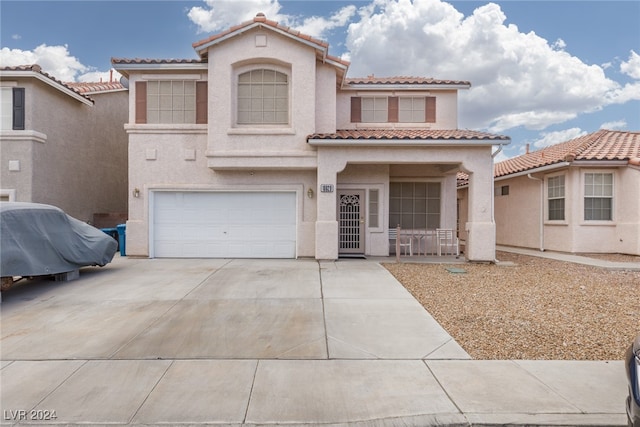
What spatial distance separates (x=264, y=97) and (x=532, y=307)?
367 inches

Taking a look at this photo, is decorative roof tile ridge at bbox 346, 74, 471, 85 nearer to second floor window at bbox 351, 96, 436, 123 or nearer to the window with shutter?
second floor window at bbox 351, 96, 436, 123

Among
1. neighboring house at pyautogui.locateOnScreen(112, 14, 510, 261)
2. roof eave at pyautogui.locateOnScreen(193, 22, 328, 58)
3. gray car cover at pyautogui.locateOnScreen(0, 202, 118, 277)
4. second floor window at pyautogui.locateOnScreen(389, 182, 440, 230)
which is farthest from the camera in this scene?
second floor window at pyautogui.locateOnScreen(389, 182, 440, 230)

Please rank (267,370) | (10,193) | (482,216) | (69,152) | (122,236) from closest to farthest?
1. (267,370)
2. (482,216)
3. (10,193)
4. (122,236)
5. (69,152)

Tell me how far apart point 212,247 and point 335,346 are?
317 inches

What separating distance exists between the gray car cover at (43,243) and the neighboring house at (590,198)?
15382 millimetres

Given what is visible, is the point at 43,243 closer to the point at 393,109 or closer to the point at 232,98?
the point at 232,98

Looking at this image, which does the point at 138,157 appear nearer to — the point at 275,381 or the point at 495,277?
the point at 275,381

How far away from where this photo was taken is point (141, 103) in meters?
11.8

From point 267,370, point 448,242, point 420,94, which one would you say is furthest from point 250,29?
point 267,370

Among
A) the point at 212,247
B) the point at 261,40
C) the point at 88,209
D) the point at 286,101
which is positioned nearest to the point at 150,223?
the point at 212,247

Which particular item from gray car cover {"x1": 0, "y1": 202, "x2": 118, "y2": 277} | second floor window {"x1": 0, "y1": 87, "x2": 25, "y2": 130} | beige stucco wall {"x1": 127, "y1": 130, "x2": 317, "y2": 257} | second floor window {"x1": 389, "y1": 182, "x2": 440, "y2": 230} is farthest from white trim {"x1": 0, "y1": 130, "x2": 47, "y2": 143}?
second floor window {"x1": 389, "y1": 182, "x2": 440, "y2": 230}

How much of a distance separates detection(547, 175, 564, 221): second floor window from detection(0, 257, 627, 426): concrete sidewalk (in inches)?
407

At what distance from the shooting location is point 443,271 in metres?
9.68

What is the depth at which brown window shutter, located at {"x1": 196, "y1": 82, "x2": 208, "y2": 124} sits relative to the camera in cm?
1166
